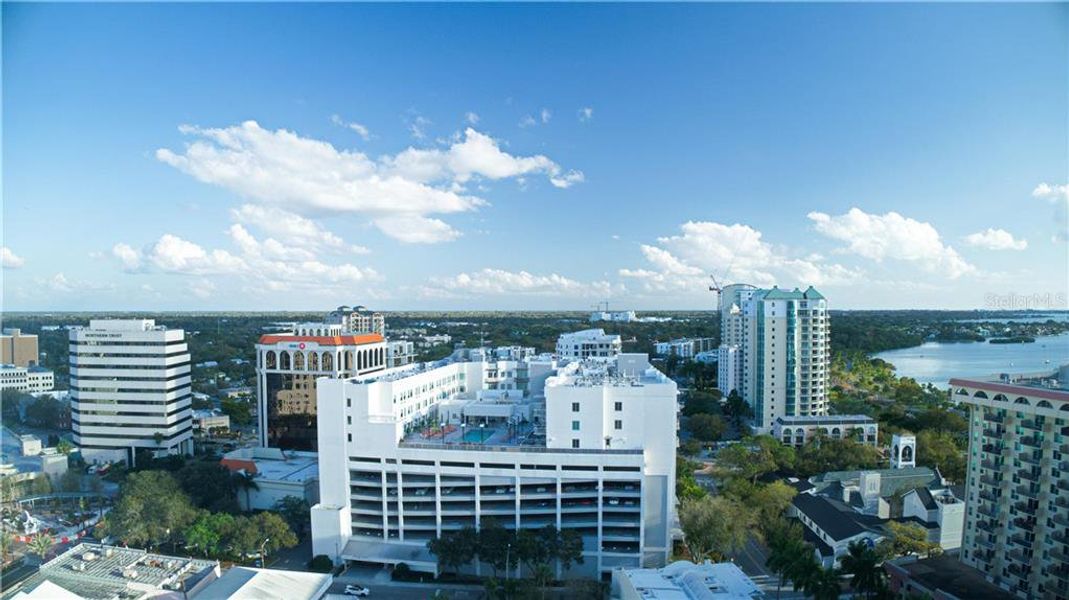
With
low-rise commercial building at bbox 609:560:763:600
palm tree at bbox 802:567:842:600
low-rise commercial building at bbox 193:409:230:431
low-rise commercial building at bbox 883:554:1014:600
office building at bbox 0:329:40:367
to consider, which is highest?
office building at bbox 0:329:40:367

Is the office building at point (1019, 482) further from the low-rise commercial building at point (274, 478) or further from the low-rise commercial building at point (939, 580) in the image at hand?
the low-rise commercial building at point (274, 478)

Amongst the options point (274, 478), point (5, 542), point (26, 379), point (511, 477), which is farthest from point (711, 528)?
point (26, 379)

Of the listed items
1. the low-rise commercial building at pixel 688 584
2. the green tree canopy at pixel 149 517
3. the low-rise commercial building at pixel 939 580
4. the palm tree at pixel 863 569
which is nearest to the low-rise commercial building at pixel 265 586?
the green tree canopy at pixel 149 517

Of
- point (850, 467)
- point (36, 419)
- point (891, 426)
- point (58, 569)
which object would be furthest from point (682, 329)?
point (58, 569)

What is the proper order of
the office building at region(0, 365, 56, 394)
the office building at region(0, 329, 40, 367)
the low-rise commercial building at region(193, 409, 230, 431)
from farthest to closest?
the office building at region(0, 329, 40, 367), the office building at region(0, 365, 56, 394), the low-rise commercial building at region(193, 409, 230, 431)

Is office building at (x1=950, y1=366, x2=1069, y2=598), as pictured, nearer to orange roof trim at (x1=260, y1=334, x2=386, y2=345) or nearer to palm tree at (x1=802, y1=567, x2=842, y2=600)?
palm tree at (x1=802, y1=567, x2=842, y2=600)

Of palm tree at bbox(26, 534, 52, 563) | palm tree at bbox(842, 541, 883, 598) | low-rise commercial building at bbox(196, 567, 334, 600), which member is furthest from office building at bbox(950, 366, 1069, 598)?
palm tree at bbox(26, 534, 52, 563)

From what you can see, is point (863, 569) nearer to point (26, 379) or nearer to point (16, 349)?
point (26, 379)
